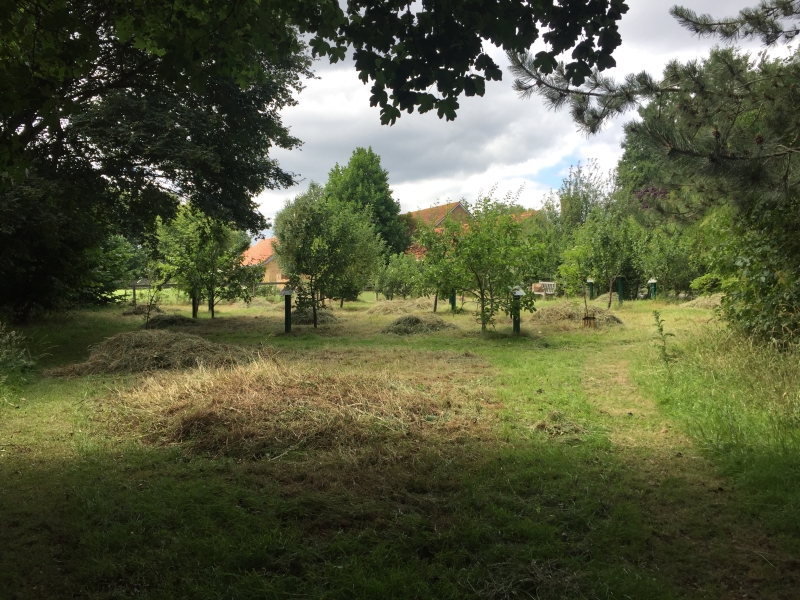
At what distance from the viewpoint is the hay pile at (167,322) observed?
15367 millimetres

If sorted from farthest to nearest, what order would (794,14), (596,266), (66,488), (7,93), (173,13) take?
1. (596,266)
2. (794,14)
3. (173,13)
4. (66,488)
5. (7,93)

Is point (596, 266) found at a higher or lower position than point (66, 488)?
higher

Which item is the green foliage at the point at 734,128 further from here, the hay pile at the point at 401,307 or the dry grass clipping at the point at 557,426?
the hay pile at the point at 401,307

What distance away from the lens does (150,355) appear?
9234mm

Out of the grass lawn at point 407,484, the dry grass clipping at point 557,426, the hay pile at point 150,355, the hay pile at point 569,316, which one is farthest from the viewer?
the hay pile at point 569,316

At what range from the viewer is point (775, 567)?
10.1 ft

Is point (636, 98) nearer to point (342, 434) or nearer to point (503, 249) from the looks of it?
point (342, 434)

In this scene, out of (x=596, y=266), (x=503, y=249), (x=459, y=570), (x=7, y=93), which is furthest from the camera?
(x=596, y=266)

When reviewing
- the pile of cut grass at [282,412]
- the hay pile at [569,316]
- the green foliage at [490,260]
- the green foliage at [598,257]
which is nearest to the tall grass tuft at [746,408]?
the pile of cut grass at [282,412]

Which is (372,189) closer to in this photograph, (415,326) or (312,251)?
(312,251)

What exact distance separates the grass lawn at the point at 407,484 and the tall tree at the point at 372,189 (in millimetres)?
35102

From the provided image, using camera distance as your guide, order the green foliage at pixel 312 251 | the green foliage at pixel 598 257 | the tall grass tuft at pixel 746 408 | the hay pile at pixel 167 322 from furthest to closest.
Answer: the green foliage at pixel 598 257, the green foliage at pixel 312 251, the hay pile at pixel 167 322, the tall grass tuft at pixel 746 408

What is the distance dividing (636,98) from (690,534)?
491 centimetres

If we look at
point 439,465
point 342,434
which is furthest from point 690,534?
point 342,434
